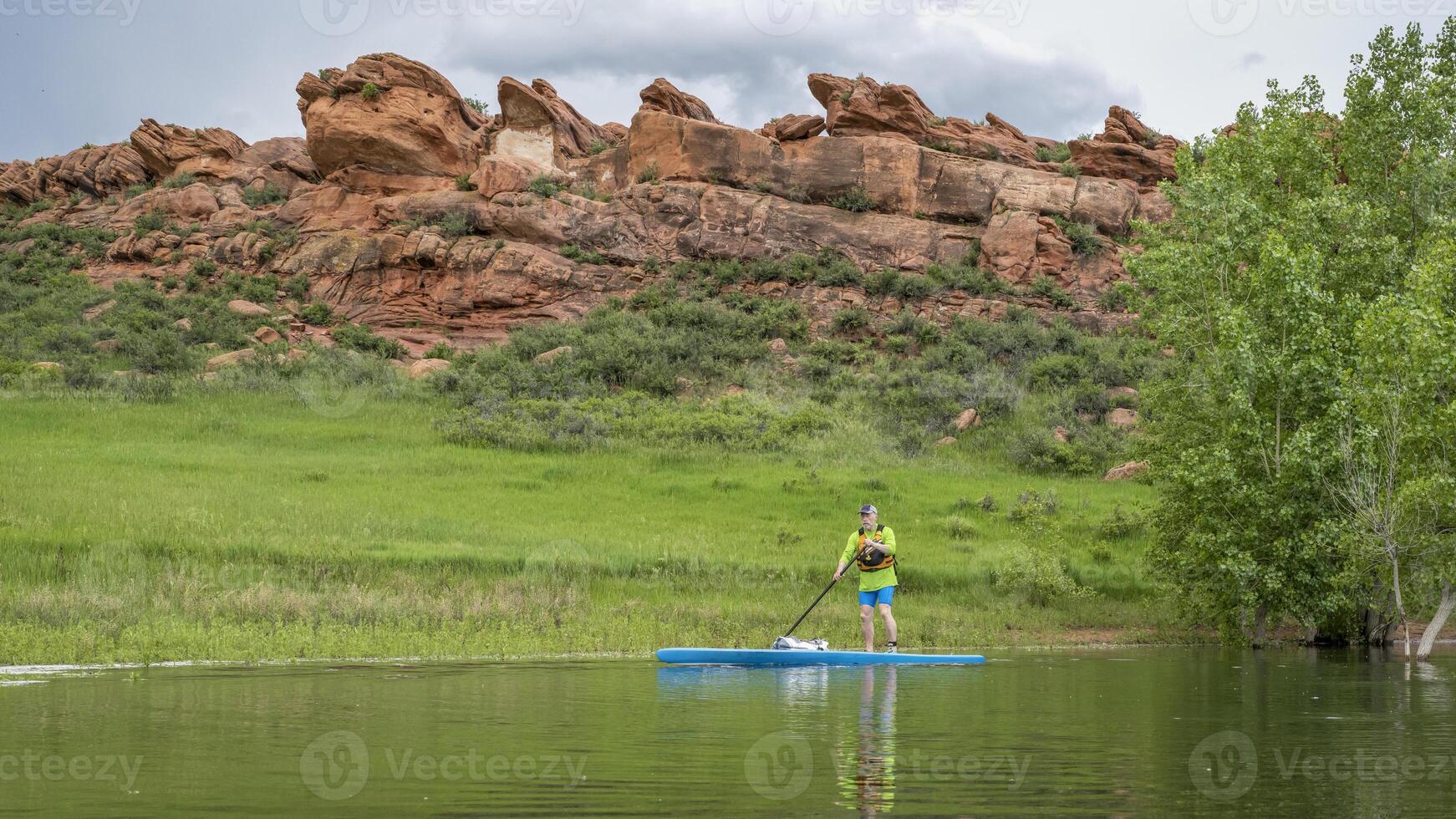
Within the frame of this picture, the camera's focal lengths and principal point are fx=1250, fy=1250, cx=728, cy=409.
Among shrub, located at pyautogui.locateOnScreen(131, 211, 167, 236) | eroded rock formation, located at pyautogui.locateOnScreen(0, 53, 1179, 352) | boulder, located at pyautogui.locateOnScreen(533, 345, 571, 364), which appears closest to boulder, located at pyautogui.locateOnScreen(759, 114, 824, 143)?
eroded rock formation, located at pyautogui.locateOnScreen(0, 53, 1179, 352)

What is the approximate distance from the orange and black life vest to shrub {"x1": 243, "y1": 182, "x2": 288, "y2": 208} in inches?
2965

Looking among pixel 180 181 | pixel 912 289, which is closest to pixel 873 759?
pixel 912 289

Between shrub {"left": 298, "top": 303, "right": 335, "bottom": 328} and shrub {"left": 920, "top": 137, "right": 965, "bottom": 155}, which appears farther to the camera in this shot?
shrub {"left": 920, "top": 137, "right": 965, "bottom": 155}

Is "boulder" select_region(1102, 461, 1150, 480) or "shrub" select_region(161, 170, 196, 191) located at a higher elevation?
"shrub" select_region(161, 170, 196, 191)

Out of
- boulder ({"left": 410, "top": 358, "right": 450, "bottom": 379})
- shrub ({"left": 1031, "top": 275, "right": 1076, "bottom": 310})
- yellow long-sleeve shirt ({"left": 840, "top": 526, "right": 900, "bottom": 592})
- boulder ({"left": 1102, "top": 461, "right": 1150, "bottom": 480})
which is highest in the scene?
shrub ({"left": 1031, "top": 275, "right": 1076, "bottom": 310})

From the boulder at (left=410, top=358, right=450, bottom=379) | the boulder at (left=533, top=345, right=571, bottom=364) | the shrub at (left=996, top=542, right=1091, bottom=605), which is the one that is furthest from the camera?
the boulder at (left=533, top=345, right=571, bottom=364)

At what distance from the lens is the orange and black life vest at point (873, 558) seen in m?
20.0

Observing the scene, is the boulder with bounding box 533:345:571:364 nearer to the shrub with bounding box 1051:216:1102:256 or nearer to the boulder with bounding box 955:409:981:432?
the boulder with bounding box 955:409:981:432

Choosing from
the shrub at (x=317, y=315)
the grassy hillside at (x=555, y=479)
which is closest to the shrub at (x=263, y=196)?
the grassy hillside at (x=555, y=479)

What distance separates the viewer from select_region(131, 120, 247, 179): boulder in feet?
307

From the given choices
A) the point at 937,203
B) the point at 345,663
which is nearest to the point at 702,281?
the point at 937,203

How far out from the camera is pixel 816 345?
63.8 m

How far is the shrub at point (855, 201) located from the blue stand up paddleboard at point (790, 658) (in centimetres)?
6248

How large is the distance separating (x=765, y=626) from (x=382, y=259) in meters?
57.4
